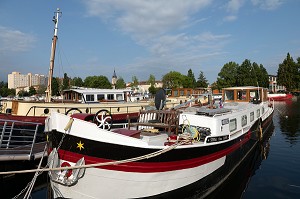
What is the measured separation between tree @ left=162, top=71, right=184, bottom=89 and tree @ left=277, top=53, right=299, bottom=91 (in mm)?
39858

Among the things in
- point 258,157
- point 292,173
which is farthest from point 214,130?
point 258,157

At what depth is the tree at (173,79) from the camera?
93800mm

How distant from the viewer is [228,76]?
94562mm

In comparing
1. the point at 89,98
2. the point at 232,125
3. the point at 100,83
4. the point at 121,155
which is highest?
the point at 100,83

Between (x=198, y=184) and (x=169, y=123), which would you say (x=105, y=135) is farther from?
(x=198, y=184)

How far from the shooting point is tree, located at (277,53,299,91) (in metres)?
94.4

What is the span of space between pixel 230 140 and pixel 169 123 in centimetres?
277

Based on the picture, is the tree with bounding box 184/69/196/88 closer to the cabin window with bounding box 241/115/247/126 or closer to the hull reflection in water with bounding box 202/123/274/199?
the hull reflection in water with bounding box 202/123/274/199

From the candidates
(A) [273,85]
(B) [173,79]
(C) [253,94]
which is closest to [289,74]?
(A) [273,85]

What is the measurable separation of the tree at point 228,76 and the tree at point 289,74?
19058 mm

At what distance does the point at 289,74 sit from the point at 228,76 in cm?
2340

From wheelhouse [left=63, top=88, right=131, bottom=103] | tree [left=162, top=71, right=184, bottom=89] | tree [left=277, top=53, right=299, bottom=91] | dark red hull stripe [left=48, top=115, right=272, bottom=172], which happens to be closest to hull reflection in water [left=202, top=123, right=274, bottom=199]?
dark red hull stripe [left=48, top=115, right=272, bottom=172]

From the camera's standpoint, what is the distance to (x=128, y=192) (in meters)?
7.42

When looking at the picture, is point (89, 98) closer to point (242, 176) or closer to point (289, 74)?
point (242, 176)
